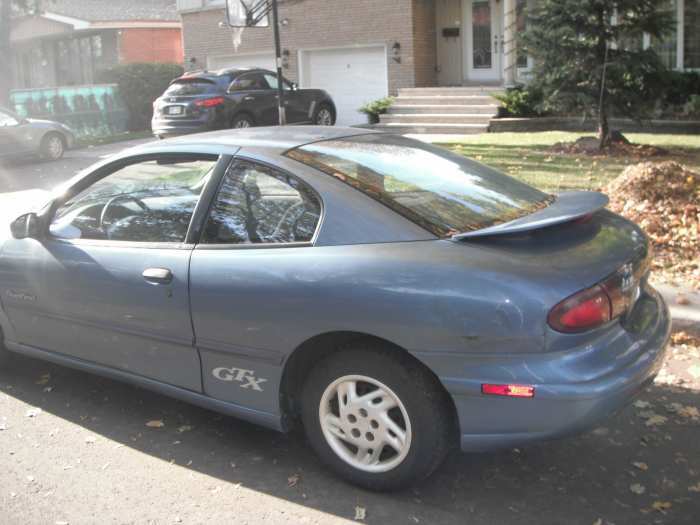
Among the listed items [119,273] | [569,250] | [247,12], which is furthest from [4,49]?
[569,250]

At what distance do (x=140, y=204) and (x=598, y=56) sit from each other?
35.8ft

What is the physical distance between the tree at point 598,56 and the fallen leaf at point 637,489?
424 inches

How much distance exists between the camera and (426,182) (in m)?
4.11

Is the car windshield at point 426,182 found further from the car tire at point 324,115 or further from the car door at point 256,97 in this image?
the car tire at point 324,115

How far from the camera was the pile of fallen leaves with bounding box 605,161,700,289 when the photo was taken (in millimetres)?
7031

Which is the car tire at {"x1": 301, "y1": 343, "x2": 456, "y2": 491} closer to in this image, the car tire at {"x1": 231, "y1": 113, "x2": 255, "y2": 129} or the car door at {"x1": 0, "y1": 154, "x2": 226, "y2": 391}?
the car door at {"x1": 0, "y1": 154, "x2": 226, "y2": 391}

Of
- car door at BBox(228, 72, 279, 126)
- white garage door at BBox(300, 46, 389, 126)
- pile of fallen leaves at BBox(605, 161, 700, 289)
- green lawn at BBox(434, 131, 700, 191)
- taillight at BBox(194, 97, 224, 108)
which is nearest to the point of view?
pile of fallen leaves at BBox(605, 161, 700, 289)

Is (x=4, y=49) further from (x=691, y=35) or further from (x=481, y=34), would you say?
(x=691, y=35)

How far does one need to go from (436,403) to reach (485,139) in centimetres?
1331

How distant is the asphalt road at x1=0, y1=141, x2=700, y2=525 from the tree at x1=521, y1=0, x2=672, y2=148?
9788mm

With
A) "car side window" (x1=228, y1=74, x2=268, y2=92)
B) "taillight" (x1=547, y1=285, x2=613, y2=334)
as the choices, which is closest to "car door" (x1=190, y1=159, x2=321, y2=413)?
"taillight" (x1=547, y1=285, x2=613, y2=334)

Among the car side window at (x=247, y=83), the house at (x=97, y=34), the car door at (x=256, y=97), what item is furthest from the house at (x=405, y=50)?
the house at (x=97, y=34)

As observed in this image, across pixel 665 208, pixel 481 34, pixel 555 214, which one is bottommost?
pixel 665 208

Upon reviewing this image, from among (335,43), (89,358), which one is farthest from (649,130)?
(89,358)
